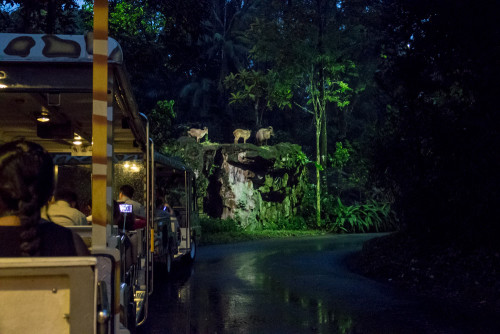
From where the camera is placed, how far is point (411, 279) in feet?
38.7

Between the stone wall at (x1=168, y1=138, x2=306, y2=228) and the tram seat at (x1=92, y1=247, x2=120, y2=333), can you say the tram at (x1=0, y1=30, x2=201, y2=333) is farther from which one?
the stone wall at (x1=168, y1=138, x2=306, y2=228)

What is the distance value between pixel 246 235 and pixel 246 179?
14.4 ft

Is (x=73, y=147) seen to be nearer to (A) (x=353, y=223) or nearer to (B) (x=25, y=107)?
(B) (x=25, y=107)

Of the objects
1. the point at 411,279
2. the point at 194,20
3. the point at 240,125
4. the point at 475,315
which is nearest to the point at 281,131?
the point at 240,125

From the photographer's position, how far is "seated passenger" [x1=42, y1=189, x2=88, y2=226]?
22.5 ft

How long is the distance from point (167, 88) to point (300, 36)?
64.1 feet

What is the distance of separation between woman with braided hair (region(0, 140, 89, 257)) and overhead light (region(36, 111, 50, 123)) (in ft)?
13.2

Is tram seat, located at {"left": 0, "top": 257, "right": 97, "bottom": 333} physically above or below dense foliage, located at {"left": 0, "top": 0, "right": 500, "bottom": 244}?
below

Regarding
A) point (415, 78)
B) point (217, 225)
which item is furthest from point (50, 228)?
point (217, 225)

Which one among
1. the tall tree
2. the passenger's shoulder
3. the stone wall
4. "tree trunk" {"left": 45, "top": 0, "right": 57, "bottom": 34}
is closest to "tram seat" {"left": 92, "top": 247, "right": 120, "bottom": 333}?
the passenger's shoulder

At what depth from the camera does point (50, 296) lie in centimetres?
301

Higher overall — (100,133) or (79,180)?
(79,180)

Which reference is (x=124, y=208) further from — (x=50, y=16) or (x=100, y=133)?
(x=50, y=16)

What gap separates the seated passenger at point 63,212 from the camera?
6.85 metres
